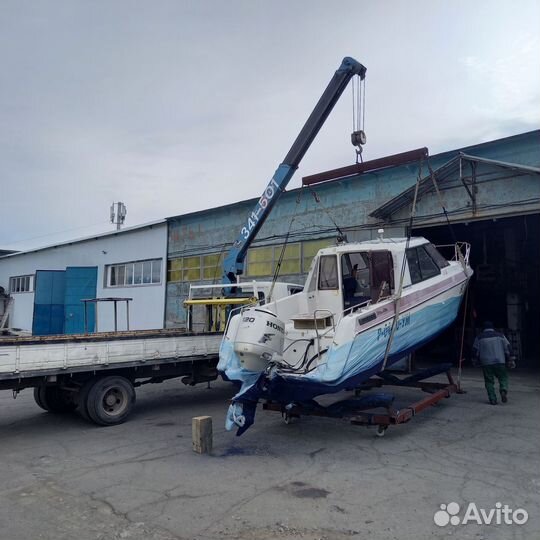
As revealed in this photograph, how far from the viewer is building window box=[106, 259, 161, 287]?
2008 centimetres

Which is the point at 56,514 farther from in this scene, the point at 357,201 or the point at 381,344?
the point at 357,201

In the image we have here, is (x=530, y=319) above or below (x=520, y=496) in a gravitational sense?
above

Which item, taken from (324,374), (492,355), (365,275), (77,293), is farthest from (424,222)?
(77,293)

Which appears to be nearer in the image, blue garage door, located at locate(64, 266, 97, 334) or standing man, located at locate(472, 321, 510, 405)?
standing man, located at locate(472, 321, 510, 405)

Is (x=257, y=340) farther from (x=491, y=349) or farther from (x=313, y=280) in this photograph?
(x=491, y=349)

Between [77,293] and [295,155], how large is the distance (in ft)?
54.3

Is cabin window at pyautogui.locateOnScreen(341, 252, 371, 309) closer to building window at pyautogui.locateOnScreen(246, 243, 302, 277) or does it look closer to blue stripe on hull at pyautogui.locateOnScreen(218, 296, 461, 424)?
blue stripe on hull at pyautogui.locateOnScreen(218, 296, 461, 424)

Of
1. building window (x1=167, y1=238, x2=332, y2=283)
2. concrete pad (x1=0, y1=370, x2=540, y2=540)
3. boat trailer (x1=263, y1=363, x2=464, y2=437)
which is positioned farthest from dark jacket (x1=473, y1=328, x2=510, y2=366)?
building window (x1=167, y1=238, x2=332, y2=283)

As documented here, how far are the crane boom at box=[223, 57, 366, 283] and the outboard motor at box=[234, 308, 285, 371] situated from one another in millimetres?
4857

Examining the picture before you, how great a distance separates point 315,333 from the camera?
280 inches

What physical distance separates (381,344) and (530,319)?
14.5 meters

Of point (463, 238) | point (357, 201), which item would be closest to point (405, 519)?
point (357, 201)

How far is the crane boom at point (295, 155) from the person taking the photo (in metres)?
10.1

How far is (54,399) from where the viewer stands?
8.70 metres
